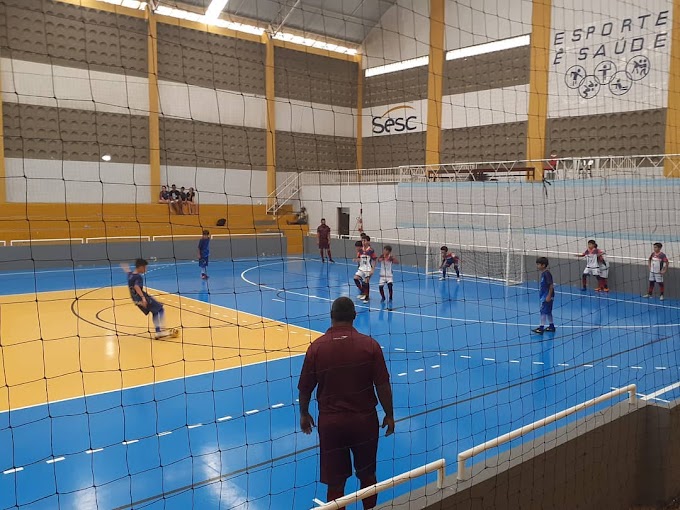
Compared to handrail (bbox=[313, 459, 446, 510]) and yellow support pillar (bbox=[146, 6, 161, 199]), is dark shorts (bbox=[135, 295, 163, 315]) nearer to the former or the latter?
handrail (bbox=[313, 459, 446, 510])

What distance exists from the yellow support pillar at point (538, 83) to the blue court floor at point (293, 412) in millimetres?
10338

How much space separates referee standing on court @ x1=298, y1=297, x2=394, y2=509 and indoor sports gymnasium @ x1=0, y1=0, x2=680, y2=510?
2 centimetres

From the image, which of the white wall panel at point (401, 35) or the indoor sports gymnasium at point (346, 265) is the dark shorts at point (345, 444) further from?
the white wall panel at point (401, 35)

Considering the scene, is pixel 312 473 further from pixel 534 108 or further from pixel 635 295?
pixel 534 108

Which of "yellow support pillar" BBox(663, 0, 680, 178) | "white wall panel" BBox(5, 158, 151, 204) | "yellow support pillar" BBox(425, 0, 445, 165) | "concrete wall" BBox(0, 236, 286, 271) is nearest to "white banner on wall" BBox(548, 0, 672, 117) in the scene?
"yellow support pillar" BBox(663, 0, 680, 178)

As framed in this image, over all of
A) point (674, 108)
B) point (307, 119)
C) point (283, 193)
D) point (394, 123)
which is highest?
point (307, 119)

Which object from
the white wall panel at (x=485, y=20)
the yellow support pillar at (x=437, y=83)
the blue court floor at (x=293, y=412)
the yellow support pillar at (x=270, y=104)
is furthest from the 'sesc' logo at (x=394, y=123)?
the blue court floor at (x=293, y=412)

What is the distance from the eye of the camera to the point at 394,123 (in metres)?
25.9

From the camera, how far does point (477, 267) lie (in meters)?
17.3

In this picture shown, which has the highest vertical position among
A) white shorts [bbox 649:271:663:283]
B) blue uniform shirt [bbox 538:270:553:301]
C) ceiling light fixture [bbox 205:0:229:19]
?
ceiling light fixture [bbox 205:0:229:19]

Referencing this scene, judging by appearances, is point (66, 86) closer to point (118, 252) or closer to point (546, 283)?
point (118, 252)

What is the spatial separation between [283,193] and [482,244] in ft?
37.2

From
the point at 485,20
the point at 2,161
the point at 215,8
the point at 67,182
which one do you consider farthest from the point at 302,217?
the point at 2,161

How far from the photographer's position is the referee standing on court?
3475 millimetres
